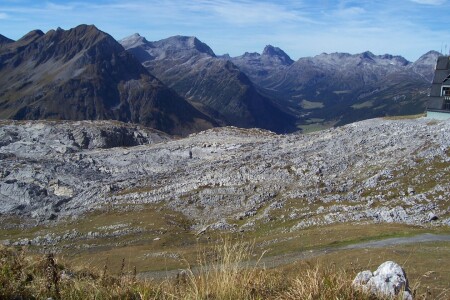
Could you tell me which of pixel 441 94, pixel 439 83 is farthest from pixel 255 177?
pixel 439 83

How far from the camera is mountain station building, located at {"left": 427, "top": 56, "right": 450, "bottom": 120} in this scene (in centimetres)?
7488

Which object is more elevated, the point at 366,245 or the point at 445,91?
the point at 445,91

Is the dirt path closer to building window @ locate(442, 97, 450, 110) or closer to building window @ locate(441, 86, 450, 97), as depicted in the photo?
building window @ locate(442, 97, 450, 110)

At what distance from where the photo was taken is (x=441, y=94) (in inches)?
2982

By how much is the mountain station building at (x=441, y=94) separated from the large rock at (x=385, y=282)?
241 feet

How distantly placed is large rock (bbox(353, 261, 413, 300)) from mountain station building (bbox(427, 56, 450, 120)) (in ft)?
241

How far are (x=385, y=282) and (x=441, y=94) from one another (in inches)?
3011

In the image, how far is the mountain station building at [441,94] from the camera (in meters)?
74.9

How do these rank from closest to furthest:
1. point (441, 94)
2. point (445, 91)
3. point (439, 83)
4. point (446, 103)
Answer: point (446, 103) → point (445, 91) → point (441, 94) → point (439, 83)

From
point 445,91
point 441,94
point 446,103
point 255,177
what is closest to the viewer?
point 446,103

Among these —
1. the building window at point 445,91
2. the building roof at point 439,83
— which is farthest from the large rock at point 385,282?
the building window at point 445,91

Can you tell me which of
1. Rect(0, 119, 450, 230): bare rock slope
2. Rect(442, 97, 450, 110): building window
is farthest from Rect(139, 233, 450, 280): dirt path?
Rect(442, 97, 450, 110): building window

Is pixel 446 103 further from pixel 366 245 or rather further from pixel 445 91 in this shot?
pixel 366 245

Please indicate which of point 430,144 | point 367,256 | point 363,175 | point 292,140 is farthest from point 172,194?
point 367,256
